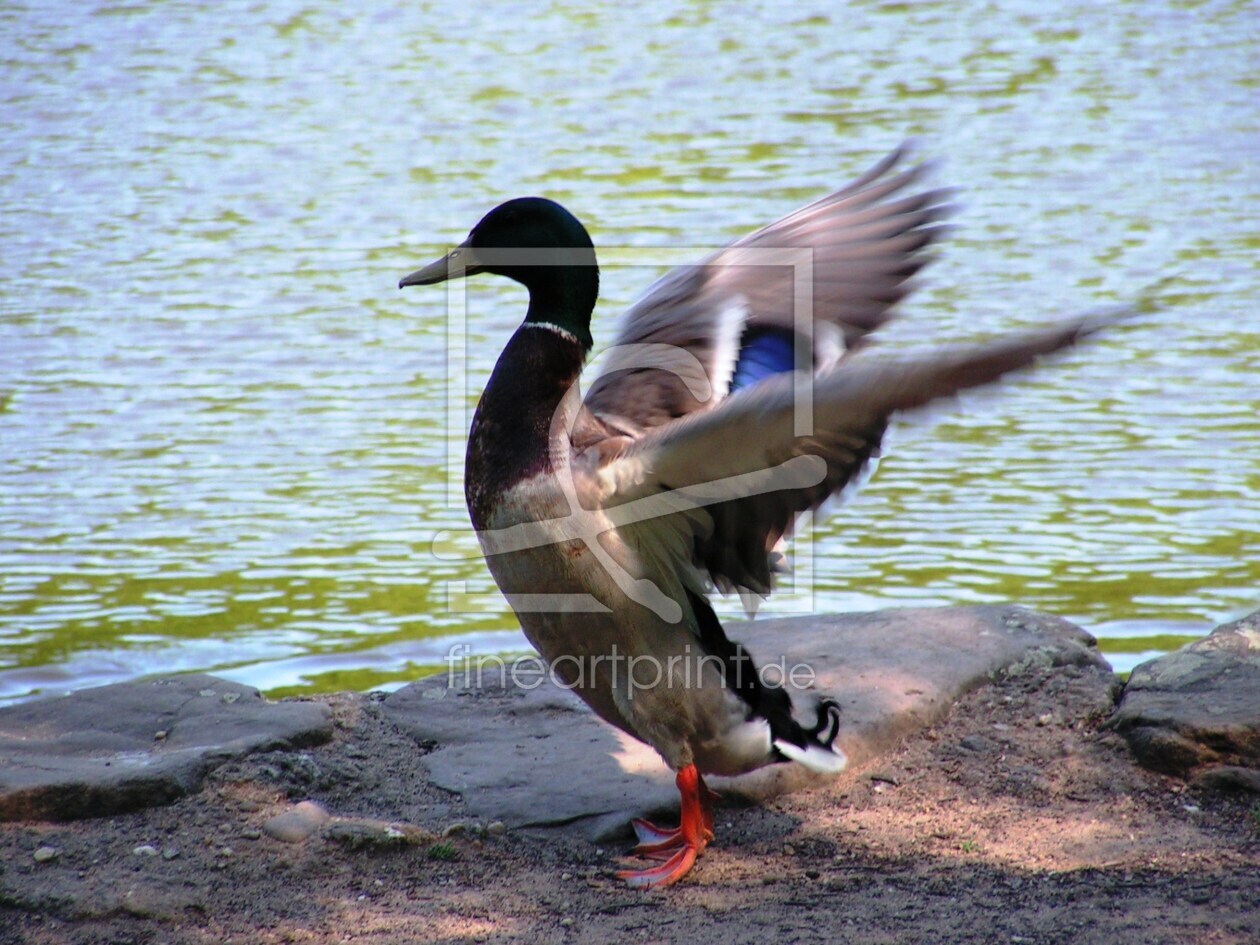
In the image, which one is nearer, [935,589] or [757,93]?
[935,589]

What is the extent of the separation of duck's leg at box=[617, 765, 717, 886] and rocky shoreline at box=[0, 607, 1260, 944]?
0.06 m

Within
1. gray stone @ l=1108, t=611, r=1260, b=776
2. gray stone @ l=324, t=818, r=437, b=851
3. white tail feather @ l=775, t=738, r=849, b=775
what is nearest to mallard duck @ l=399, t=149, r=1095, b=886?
white tail feather @ l=775, t=738, r=849, b=775

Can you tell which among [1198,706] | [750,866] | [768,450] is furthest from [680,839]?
[1198,706]

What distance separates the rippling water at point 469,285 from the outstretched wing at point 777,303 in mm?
1251

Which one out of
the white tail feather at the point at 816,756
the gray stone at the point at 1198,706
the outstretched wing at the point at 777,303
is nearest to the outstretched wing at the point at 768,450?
the white tail feather at the point at 816,756

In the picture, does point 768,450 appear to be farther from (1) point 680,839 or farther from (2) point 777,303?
(2) point 777,303

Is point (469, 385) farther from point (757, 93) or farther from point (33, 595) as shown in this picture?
point (757, 93)

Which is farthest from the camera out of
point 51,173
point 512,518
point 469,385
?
point 51,173

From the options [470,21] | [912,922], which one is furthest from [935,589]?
[470,21]

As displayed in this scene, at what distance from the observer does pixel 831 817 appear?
13.5 feet

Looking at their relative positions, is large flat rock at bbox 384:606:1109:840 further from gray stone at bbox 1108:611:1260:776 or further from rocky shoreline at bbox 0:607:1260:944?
gray stone at bbox 1108:611:1260:776

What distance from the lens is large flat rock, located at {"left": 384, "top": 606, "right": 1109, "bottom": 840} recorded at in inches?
165

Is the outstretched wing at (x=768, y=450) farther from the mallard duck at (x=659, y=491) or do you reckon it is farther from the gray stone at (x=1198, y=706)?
the gray stone at (x=1198, y=706)

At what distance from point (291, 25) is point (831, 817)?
12945 millimetres
